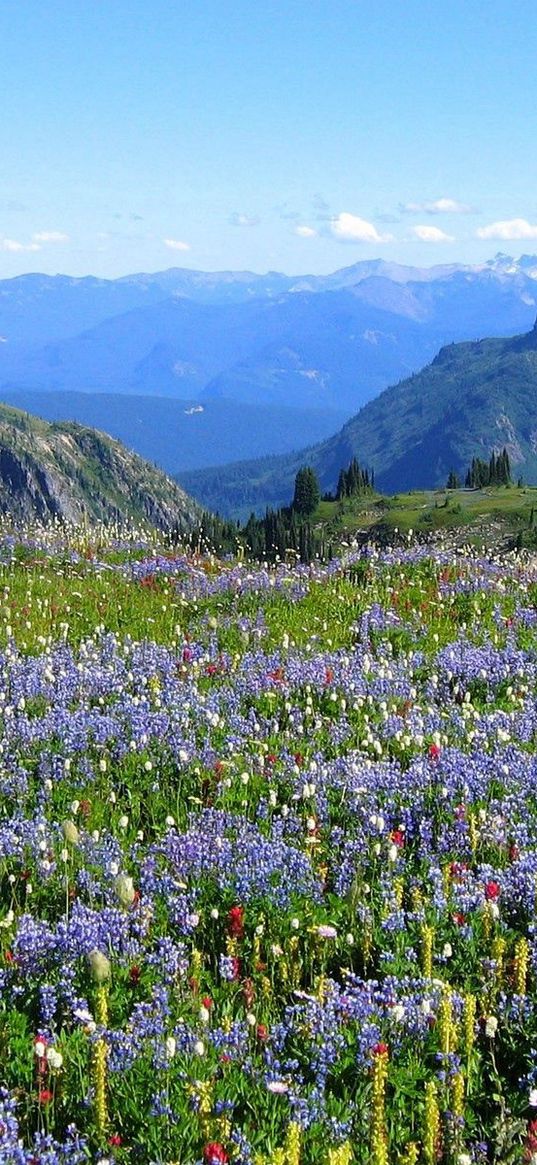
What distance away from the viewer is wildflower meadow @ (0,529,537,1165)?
491 cm

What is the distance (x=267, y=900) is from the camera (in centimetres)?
666

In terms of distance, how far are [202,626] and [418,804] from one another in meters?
6.07

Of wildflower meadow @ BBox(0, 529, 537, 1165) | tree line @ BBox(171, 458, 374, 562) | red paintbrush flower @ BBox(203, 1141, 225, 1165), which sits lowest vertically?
red paintbrush flower @ BBox(203, 1141, 225, 1165)

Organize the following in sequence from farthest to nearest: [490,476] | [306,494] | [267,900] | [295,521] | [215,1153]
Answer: [490,476]
[306,494]
[295,521]
[267,900]
[215,1153]

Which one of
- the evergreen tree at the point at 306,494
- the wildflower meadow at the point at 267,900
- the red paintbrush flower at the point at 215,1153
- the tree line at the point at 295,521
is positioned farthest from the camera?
the evergreen tree at the point at 306,494

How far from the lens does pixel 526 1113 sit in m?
5.20

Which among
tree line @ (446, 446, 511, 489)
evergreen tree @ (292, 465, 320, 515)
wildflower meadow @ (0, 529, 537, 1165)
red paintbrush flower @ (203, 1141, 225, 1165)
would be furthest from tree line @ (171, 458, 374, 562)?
red paintbrush flower @ (203, 1141, 225, 1165)

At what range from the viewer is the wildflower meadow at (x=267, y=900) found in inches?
193

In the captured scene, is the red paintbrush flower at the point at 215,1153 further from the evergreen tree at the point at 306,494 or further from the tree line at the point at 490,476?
the tree line at the point at 490,476

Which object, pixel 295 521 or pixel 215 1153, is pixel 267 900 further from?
pixel 295 521

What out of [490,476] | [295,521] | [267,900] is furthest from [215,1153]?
[490,476]

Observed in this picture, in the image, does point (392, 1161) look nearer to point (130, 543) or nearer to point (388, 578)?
point (388, 578)

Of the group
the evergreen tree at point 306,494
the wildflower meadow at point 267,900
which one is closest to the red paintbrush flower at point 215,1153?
the wildflower meadow at point 267,900

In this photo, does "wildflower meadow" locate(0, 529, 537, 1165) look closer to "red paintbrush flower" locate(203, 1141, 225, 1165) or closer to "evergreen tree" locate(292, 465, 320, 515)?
"red paintbrush flower" locate(203, 1141, 225, 1165)
